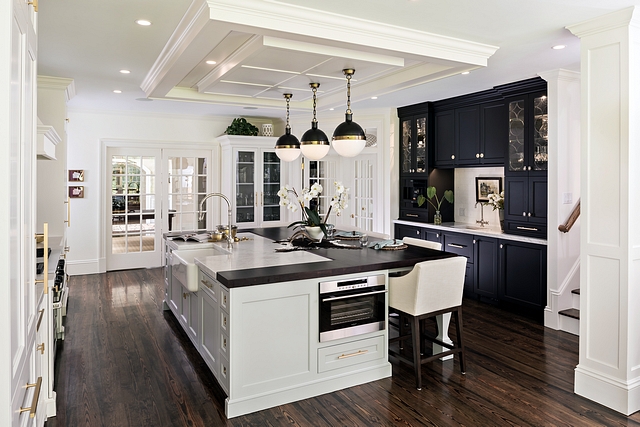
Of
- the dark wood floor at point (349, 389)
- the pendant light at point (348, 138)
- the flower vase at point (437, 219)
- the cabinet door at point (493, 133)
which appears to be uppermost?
the cabinet door at point (493, 133)

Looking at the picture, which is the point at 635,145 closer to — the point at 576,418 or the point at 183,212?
the point at 576,418

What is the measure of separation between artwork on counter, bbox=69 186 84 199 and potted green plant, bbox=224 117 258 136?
7.71 ft

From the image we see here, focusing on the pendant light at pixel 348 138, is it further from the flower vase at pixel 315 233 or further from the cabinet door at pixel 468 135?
the cabinet door at pixel 468 135

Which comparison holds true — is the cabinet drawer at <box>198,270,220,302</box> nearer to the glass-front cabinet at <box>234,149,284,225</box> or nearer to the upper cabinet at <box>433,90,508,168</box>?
the upper cabinet at <box>433,90,508,168</box>

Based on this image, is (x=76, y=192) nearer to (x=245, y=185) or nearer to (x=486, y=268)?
(x=245, y=185)

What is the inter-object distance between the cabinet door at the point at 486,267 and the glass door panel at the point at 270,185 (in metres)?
3.61

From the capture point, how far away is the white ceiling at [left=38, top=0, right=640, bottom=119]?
287 cm

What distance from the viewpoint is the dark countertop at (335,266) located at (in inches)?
114

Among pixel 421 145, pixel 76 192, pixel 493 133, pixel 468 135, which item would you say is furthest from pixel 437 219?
pixel 76 192

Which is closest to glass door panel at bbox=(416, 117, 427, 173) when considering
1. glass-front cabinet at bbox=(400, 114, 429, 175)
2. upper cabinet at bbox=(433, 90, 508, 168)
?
glass-front cabinet at bbox=(400, 114, 429, 175)

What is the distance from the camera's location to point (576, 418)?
2793mm

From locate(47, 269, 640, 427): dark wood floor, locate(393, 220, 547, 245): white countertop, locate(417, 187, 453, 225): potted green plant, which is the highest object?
locate(417, 187, 453, 225): potted green plant

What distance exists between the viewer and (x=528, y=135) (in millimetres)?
4902

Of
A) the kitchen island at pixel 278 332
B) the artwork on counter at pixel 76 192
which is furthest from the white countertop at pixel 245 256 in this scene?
the artwork on counter at pixel 76 192
